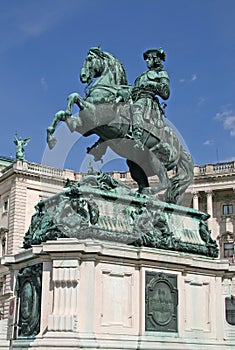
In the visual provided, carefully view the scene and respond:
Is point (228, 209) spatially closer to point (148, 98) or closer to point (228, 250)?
point (228, 250)

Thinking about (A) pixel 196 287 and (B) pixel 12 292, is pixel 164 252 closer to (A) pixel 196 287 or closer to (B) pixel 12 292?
(A) pixel 196 287

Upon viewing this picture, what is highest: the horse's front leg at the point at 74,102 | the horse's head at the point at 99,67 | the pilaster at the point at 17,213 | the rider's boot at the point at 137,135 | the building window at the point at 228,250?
the pilaster at the point at 17,213

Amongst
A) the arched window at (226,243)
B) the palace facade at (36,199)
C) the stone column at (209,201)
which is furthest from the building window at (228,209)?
the arched window at (226,243)

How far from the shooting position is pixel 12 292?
13.5 metres

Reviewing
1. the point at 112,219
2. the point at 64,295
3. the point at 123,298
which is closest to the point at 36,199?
the point at 112,219

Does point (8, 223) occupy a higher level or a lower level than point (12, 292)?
higher

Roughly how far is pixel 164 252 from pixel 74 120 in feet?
11.4

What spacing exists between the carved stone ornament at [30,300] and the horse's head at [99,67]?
4688mm

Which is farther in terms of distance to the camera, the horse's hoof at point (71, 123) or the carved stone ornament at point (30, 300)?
the horse's hoof at point (71, 123)

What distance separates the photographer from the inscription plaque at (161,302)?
12.2m

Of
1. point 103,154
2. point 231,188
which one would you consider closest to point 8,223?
point 231,188

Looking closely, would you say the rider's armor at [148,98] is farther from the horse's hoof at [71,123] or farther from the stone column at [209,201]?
the stone column at [209,201]

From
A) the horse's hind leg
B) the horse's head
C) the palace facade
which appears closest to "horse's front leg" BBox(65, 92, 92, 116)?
the horse's head

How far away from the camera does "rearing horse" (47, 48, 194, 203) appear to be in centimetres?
1351
